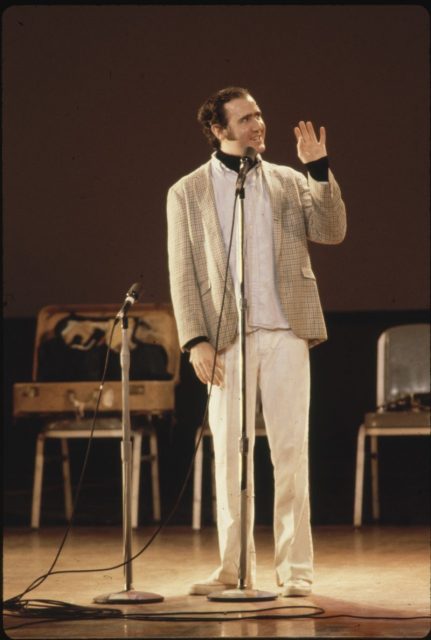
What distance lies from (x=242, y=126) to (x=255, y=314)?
538 mm

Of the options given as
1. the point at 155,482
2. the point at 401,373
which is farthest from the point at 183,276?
the point at 401,373

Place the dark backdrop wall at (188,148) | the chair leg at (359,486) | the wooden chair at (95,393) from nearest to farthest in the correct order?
1. the chair leg at (359,486)
2. the wooden chair at (95,393)
3. the dark backdrop wall at (188,148)

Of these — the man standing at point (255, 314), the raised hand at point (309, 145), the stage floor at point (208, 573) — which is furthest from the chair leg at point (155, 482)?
the raised hand at point (309, 145)

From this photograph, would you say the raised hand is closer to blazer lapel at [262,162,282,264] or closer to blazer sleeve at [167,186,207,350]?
blazer lapel at [262,162,282,264]

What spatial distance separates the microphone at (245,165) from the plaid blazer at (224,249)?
248 millimetres

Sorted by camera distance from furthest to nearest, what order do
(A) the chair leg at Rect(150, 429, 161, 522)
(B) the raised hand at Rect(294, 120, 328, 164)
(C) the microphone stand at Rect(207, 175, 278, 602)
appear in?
(A) the chair leg at Rect(150, 429, 161, 522), (B) the raised hand at Rect(294, 120, 328, 164), (C) the microphone stand at Rect(207, 175, 278, 602)

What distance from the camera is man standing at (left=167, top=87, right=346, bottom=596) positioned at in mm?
3148

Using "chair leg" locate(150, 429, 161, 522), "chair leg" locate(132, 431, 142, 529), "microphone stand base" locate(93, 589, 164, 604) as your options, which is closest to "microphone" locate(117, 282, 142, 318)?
"microphone stand base" locate(93, 589, 164, 604)

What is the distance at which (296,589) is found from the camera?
3.05 m

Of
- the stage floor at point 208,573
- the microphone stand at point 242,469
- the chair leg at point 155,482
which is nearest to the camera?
the stage floor at point 208,573

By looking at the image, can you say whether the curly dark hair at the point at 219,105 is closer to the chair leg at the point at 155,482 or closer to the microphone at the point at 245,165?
the microphone at the point at 245,165

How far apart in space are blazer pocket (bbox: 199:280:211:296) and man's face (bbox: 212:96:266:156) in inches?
14.9

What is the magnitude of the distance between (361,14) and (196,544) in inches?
111

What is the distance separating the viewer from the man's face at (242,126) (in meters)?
3.21
